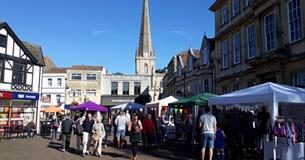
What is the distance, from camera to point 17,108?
2542cm

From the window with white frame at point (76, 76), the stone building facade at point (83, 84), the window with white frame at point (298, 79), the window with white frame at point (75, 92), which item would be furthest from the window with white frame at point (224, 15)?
the window with white frame at point (75, 92)

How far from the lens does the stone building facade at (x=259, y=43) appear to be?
1510cm

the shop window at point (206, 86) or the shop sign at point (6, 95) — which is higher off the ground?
the shop window at point (206, 86)

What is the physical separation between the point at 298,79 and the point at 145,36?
73.7 meters

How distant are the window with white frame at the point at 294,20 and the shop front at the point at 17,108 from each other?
1956cm

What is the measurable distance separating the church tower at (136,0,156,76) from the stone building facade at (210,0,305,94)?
2196 inches

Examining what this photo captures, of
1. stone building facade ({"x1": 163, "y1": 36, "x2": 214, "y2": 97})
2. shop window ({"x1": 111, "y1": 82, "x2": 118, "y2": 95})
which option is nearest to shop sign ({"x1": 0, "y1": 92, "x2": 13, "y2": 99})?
stone building facade ({"x1": 163, "y1": 36, "x2": 214, "y2": 97})

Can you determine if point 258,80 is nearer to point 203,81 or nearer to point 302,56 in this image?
point 302,56

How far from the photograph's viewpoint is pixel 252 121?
42.0ft

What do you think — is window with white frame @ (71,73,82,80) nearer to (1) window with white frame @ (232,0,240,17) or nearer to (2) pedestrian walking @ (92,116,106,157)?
(1) window with white frame @ (232,0,240,17)

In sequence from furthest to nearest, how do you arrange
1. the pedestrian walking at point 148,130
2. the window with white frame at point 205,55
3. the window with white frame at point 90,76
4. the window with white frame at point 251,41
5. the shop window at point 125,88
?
1. the shop window at point 125,88
2. the window with white frame at point 90,76
3. the window with white frame at point 205,55
4. the window with white frame at point 251,41
5. the pedestrian walking at point 148,130

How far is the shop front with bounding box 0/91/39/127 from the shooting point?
2418 centimetres

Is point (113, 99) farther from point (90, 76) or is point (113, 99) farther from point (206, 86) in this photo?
point (206, 86)

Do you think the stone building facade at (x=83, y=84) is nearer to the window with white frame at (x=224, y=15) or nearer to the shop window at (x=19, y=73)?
the shop window at (x=19, y=73)
